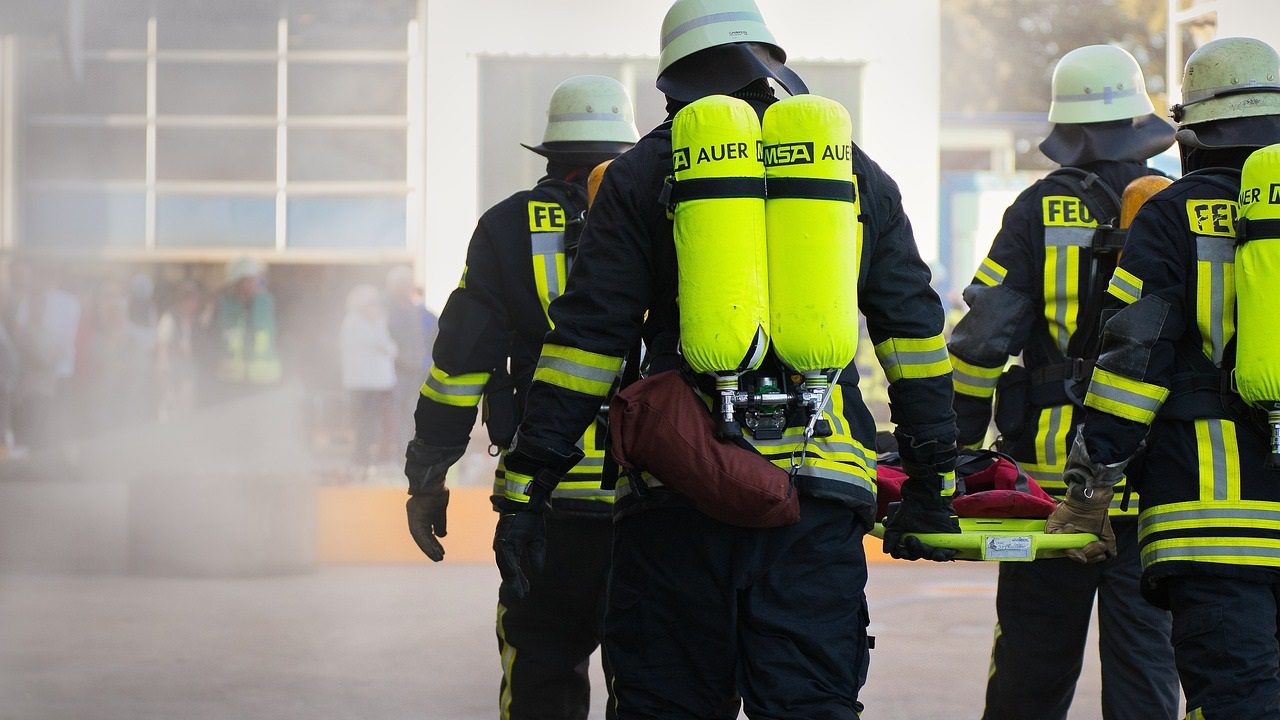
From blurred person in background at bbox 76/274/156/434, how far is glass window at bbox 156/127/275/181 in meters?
1.51

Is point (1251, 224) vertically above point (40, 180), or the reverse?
point (40, 180)

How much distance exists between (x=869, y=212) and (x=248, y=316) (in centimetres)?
927

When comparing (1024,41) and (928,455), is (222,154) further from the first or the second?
(928,455)

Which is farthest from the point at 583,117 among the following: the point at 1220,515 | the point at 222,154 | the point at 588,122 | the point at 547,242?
the point at 222,154

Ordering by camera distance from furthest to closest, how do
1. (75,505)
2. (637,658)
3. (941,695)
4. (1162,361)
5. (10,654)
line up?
(75,505) < (10,654) < (941,695) < (1162,361) < (637,658)

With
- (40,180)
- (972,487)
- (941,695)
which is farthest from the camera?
(40,180)

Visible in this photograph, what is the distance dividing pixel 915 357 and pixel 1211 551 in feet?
2.13

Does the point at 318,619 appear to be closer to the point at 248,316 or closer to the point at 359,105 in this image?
the point at 248,316

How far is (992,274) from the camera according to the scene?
4234mm

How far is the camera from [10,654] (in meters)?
6.43

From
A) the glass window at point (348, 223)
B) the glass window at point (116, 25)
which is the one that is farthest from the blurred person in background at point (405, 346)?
the glass window at point (348, 223)

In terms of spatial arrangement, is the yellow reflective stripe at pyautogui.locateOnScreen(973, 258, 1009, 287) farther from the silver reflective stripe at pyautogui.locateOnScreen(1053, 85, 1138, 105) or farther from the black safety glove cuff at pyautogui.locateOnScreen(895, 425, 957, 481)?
the black safety glove cuff at pyautogui.locateOnScreen(895, 425, 957, 481)

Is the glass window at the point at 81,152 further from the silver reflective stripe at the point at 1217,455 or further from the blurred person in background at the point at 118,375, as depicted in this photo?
the silver reflective stripe at the point at 1217,455

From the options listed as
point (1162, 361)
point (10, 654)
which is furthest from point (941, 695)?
point (10, 654)
